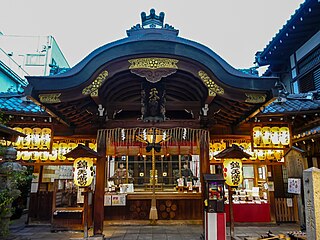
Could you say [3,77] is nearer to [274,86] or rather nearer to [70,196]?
[70,196]

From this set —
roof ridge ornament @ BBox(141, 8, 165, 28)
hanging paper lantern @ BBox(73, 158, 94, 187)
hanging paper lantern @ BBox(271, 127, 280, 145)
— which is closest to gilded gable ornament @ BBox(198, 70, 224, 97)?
roof ridge ornament @ BBox(141, 8, 165, 28)

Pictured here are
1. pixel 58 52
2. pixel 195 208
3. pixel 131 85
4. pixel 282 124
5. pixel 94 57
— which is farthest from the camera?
pixel 58 52

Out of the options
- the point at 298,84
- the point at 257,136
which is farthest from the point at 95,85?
the point at 298,84

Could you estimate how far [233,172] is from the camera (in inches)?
314

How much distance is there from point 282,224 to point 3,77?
1745cm

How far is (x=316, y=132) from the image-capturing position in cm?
830

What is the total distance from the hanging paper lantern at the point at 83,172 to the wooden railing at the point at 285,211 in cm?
847

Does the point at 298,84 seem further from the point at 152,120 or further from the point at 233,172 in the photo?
the point at 152,120

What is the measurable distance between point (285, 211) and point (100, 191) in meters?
8.41

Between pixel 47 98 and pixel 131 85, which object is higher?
pixel 131 85

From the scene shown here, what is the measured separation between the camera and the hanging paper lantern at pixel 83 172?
25.7 feet

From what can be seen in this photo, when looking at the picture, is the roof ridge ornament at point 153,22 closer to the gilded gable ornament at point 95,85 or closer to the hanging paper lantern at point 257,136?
the gilded gable ornament at point 95,85

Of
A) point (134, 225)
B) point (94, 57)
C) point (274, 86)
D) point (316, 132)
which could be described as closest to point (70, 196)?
point (134, 225)

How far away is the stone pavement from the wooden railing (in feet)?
1.42
